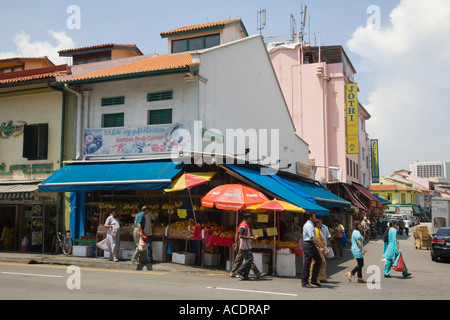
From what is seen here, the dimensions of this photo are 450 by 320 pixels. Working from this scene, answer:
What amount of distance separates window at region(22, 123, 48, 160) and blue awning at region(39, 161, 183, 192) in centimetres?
198

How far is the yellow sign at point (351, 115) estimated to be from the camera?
101 ft

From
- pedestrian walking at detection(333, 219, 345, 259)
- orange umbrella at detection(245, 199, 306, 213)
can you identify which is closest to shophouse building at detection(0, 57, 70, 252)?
orange umbrella at detection(245, 199, 306, 213)

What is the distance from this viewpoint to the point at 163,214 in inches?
578

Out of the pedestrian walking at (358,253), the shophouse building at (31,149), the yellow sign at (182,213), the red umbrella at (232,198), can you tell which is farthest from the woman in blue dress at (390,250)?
the shophouse building at (31,149)

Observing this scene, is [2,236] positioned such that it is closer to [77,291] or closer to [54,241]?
[54,241]

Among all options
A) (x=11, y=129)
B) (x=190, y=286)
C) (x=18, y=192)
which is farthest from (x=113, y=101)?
(x=190, y=286)

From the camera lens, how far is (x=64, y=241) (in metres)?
15.4

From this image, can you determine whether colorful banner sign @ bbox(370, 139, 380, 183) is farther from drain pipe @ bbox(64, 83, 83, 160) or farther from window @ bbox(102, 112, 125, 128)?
drain pipe @ bbox(64, 83, 83, 160)

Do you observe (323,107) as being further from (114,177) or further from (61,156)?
(114,177)

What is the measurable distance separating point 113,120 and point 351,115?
20301 mm

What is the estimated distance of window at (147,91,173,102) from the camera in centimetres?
1498
